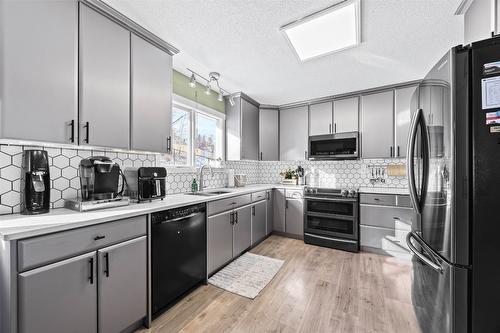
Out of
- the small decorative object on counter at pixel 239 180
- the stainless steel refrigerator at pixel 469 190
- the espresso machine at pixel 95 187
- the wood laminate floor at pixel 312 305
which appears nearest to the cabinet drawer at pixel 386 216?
the wood laminate floor at pixel 312 305

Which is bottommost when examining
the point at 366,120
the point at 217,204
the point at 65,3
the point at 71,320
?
the point at 71,320

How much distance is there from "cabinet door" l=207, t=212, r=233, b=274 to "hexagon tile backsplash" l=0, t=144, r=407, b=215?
70 centimetres

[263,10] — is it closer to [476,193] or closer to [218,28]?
[218,28]

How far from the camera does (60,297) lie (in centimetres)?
112

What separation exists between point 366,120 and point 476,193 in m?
2.73

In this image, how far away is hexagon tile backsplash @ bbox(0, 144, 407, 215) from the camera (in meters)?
1.40

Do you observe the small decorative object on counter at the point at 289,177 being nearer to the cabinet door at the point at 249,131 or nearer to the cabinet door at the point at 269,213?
the cabinet door at the point at 269,213

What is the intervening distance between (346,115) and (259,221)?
7.53ft

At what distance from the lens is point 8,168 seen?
139cm

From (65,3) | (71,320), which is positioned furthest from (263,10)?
(71,320)

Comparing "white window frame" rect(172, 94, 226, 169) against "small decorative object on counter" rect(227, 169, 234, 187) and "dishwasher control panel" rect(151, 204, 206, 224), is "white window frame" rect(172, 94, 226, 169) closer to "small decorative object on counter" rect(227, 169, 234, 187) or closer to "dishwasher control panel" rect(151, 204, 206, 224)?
"small decorative object on counter" rect(227, 169, 234, 187)

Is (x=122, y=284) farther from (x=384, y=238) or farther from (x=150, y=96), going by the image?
(x=384, y=238)

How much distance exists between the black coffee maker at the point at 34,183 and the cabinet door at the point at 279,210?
3024 millimetres

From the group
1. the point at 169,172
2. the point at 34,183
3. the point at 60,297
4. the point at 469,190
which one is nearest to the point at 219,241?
the point at 169,172
